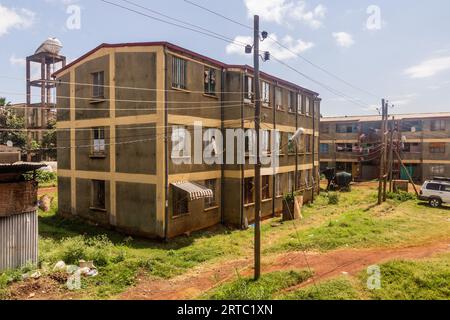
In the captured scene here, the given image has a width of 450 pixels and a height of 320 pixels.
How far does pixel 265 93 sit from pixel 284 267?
14.4 m

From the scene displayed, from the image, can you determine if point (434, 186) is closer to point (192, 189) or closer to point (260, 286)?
point (192, 189)

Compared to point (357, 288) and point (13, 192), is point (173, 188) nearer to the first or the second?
point (13, 192)

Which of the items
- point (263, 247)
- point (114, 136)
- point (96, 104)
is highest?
point (96, 104)

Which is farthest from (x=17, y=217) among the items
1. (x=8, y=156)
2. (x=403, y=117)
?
(x=403, y=117)

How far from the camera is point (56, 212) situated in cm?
2334

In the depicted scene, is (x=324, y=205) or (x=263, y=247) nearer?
(x=263, y=247)

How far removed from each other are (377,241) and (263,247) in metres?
6.05

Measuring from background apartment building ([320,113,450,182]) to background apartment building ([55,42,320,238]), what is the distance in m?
31.0

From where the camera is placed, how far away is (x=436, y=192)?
28281mm

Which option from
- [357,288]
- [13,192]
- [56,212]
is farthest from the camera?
[56,212]

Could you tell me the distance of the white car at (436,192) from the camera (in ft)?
91.6

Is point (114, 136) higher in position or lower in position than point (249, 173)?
higher
